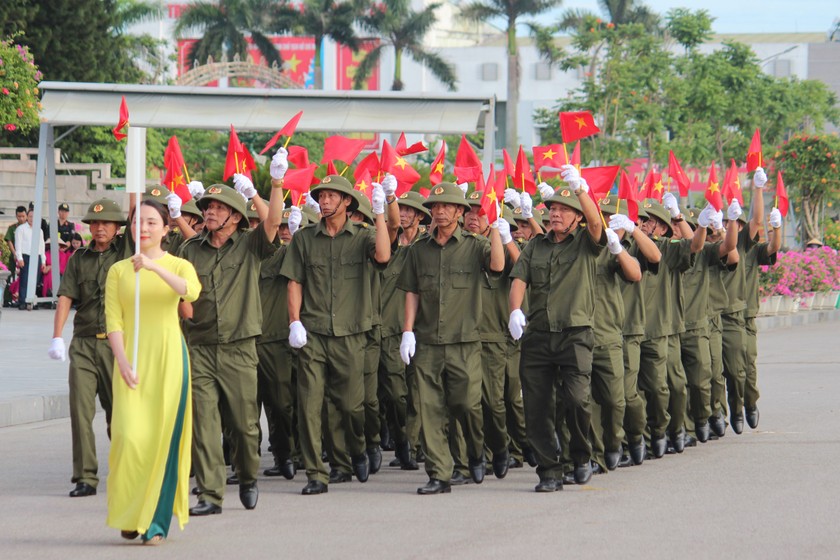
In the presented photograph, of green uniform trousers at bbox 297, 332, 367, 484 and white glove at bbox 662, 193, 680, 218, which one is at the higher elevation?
white glove at bbox 662, 193, 680, 218

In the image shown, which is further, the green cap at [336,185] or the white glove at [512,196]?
the white glove at [512,196]

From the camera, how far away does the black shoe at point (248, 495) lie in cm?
920

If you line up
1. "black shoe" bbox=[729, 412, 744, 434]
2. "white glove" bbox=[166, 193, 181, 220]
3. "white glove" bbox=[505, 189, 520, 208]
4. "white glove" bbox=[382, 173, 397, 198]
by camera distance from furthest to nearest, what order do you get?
"black shoe" bbox=[729, 412, 744, 434]
"white glove" bbox=[505, 189, 520, 208]
"white glove" bbox=[382, 173, 397, 198]
"white glove" bbox=[166, 193, 181, 220]

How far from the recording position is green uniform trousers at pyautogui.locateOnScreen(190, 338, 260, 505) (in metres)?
8.97

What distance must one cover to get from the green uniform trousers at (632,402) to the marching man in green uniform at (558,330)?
1.11 meters

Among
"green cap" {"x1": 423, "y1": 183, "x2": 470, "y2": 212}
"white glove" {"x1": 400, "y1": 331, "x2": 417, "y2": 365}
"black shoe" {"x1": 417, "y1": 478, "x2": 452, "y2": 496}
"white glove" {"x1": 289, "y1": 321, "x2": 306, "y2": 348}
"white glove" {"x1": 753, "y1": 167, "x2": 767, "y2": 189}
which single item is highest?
"white glove" {"x1": 753, "y1": 167, "x2": 767, "y2": 189}

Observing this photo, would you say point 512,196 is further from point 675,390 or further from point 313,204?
point 675,390

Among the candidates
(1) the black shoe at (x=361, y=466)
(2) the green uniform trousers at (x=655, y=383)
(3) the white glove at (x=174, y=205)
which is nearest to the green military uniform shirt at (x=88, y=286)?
(3) the white glove at (x=174, y=205)

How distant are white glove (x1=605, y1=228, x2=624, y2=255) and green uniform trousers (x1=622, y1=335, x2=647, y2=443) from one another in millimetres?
1307

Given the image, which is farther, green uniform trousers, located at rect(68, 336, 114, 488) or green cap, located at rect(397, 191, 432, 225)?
green cap, located at rect(397, 191, 432, 225)

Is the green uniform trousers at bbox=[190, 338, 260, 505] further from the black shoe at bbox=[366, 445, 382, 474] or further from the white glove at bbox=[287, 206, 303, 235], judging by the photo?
the white glove at bbox=[287, 206, 303, 235]

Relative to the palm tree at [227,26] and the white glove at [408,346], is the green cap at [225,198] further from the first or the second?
the palm tree at [227,26]

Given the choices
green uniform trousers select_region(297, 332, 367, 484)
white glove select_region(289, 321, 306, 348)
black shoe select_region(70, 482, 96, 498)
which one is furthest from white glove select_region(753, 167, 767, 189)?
black shoe select_region(70, 482, 96, 498)

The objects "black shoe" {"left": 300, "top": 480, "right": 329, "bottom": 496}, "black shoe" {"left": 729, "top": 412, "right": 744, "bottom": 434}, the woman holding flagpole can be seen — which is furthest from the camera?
"black shoe" {"left": 729, "top": 412, "right": 744, "bottom": 434}
